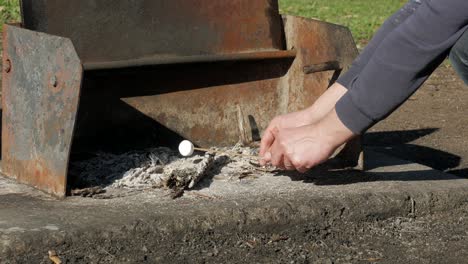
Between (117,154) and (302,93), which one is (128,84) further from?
(302,93)

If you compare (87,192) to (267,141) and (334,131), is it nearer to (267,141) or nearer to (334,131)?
(267,141)

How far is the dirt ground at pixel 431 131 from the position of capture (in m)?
5.11

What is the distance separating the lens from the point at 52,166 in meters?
3.60

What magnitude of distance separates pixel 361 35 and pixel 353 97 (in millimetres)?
6700

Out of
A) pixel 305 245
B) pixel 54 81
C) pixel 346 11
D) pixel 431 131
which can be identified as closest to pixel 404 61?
pixel 305 245

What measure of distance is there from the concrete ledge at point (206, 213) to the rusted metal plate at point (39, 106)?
104 mm

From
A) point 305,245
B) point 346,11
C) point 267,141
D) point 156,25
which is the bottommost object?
point 305,245

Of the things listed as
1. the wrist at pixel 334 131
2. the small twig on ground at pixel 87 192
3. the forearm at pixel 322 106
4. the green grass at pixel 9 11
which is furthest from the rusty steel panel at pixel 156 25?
the green grass at pixel 9 11

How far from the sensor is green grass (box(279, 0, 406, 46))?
31.3 feet

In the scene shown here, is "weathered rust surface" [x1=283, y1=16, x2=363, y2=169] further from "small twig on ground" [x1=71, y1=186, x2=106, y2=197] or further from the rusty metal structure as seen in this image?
"small twig on ground" [x1=71, y1=186, x2=106, y2=197]

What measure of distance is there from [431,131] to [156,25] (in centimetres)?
231

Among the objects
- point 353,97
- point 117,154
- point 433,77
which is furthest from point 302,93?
point 433,77

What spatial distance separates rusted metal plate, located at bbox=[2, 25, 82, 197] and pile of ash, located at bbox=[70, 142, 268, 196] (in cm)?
21

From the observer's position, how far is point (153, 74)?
428 centimetres
